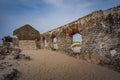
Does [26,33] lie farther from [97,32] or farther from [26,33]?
[97,32]

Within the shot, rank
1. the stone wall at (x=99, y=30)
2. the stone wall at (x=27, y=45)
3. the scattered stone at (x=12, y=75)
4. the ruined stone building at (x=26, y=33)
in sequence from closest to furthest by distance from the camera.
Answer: the scattered stone at (x=12, y=75) → the stone wall at (x=99, y=30) → the stone wall at (x=27, y=45) → the ruined stone building at (x=26, y=33)

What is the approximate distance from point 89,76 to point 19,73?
307cm

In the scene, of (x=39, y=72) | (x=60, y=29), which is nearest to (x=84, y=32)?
(x=60, y=29)

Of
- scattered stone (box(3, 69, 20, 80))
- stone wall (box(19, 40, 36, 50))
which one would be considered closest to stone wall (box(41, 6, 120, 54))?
scattered stone (box(3, 69, 20, 80))

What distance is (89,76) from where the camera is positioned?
5.57 meters

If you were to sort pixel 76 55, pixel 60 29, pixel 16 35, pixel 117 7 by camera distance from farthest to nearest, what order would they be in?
pixel 16 35 → pixel 60 29 → pixel 76 55 → pixel 117 7

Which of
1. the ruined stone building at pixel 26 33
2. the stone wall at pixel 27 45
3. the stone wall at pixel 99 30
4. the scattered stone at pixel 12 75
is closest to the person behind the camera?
the scattered stone at pixel 12 75

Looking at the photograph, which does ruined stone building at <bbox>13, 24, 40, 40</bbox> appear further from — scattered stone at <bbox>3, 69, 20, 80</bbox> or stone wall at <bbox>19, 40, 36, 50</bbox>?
scattered stone at <bbox>3, 69, 20, 80</bbox>

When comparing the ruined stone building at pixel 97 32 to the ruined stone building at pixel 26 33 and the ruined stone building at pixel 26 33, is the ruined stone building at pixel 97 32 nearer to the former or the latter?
the ruined stone building at pixel 26 33

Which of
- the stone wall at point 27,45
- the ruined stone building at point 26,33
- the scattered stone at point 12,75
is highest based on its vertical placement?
the ruined stone building at point 26,33

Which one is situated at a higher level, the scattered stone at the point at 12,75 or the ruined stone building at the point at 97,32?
the ruined stone building at the point at 97,32

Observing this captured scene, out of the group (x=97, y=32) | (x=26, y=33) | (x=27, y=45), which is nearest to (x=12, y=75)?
(x=97, y=32)

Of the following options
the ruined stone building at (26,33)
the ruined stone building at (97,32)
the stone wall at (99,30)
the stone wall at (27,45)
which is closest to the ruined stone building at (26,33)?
the ruined stone building at (26,33)

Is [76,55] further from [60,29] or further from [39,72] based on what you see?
[39,72]
